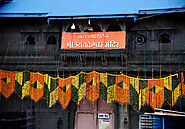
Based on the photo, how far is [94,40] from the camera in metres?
13.6

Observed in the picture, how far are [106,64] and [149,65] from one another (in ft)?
8.88

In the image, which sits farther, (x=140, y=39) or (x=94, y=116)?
(x=140, y=39)

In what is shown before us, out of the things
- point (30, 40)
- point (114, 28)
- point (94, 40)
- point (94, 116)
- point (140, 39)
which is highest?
point (114, 28)

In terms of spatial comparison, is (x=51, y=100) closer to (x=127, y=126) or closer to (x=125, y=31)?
(x=127, y=126)

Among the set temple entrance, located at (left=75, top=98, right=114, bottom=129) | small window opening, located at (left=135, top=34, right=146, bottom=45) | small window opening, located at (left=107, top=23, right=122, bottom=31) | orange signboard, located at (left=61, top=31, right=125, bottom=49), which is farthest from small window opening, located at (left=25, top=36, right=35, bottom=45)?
small window opening, located at (left=135, top=34, right=146, bottom=45)

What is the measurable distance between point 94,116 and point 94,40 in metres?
4.90

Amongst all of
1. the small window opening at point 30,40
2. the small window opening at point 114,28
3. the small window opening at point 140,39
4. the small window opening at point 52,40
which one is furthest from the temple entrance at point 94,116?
the small window opening at point 30,40

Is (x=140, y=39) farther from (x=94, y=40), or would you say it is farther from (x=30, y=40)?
(x=30, y=40)

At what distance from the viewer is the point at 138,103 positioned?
12.0 meters

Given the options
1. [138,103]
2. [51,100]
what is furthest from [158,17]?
[51,100]

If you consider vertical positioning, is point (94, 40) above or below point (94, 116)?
above

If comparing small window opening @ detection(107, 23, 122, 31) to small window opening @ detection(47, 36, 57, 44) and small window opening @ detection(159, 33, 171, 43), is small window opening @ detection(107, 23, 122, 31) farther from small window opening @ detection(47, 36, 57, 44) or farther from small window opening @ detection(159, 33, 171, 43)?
small window opening @ detection(47, 36, 57, 44)

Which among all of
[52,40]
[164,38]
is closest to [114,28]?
[164,38]

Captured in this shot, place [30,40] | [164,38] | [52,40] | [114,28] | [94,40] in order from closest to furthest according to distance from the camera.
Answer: [94,40], [164,38], [114,28], [52,40], [30,40]
